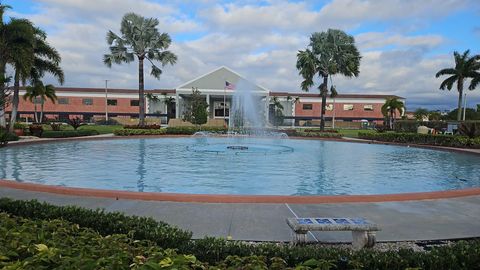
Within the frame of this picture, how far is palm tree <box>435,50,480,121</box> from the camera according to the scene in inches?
1988

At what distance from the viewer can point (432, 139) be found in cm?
2845

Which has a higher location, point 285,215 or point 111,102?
point 111,102

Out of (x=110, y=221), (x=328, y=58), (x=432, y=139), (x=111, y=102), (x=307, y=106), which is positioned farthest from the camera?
(x=307, y=106)

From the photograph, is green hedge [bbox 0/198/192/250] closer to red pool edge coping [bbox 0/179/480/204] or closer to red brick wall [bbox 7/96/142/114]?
red pool edge coping [bbox 0/179/480/204]

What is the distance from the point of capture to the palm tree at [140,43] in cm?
3791

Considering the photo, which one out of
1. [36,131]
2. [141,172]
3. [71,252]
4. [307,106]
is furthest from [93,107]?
[71,252]

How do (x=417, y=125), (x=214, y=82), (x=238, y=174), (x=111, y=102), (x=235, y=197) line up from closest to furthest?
(x=235, y=197) → (x=238, y=174) → (x=417, y=125) → (x=214, y=82) → (x=111, y=102)

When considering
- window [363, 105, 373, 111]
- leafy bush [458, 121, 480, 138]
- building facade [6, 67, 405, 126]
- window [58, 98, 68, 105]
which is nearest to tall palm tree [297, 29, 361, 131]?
leafy bush [458, 121, 480, 138]

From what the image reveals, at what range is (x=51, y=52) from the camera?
33.7m

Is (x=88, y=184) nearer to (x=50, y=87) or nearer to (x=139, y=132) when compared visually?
(x=139, y=132)

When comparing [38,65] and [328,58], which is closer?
[38,65]

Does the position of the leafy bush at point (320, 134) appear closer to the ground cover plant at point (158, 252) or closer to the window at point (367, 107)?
the ground cover plant at point (158, 252)

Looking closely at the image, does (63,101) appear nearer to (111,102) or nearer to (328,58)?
(111,102)

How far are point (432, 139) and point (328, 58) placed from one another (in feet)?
47.9
